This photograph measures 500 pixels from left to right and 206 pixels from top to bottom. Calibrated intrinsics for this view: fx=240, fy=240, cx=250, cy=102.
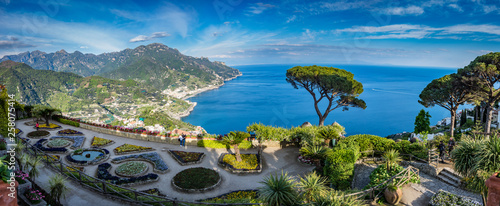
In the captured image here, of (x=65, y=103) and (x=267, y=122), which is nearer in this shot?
(x=267, y=122)

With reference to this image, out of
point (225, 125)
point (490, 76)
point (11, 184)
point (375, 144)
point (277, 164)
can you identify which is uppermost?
point (490, 76)

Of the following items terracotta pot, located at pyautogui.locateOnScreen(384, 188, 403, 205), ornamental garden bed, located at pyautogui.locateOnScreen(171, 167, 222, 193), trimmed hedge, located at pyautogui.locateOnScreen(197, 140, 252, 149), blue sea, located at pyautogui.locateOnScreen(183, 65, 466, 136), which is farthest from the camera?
blue sea, located at pyautogui.locateOnScreen(183, 65, 466, 136)

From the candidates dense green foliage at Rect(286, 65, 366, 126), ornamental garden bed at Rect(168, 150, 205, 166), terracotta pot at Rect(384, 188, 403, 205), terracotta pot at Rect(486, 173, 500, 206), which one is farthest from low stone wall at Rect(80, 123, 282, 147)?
terracotta pot at Rect(486, 173, 500, 206)

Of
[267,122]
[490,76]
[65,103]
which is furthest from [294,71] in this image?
[65,103]

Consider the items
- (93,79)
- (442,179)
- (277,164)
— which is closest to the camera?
(442,179)

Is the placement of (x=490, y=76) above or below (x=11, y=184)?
above

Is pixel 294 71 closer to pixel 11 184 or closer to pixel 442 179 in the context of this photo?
pixel 442 179

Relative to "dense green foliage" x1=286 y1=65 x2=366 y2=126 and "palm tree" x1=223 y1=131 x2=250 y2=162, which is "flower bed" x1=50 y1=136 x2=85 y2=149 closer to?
"palm tree" x1=223 y1=131 x2=250 y2=162
